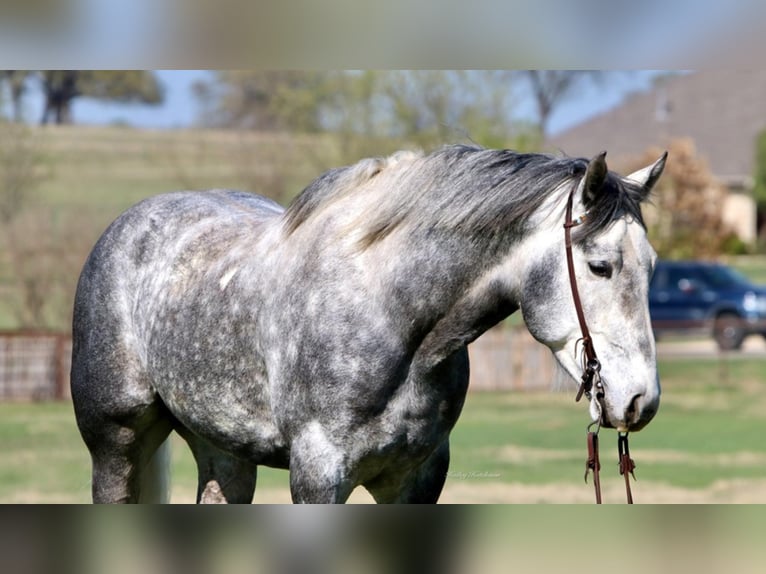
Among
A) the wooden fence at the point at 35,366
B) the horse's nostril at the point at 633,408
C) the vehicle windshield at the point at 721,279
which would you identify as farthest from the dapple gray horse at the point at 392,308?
the vehicle windshield at the point at 721,279

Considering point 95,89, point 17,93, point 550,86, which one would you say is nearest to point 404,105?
point 550,86

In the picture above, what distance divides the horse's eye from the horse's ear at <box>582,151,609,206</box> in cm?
17

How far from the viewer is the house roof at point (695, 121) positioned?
44038 mm

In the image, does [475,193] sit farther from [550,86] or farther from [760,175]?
[760,175]

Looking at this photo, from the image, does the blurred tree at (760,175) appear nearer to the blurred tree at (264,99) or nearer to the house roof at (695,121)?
the house roof at (695,121)

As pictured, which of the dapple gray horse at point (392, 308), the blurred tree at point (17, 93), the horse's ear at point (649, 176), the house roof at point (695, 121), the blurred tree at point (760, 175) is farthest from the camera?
the house roof at point (695, 121)

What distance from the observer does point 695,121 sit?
45438mm

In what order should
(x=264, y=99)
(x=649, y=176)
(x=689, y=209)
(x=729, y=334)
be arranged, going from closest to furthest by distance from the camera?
(x=649, y=176) → (x=729, y=334) → (x=264, y=99) → (x=689, y=209)

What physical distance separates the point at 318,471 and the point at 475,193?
0.97 metres

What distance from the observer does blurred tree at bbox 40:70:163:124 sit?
29.0 m

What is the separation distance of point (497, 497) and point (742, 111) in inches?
1560

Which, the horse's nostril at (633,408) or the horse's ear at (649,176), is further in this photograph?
the horse's ear at (649,176)

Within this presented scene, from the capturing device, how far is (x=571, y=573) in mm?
1728
